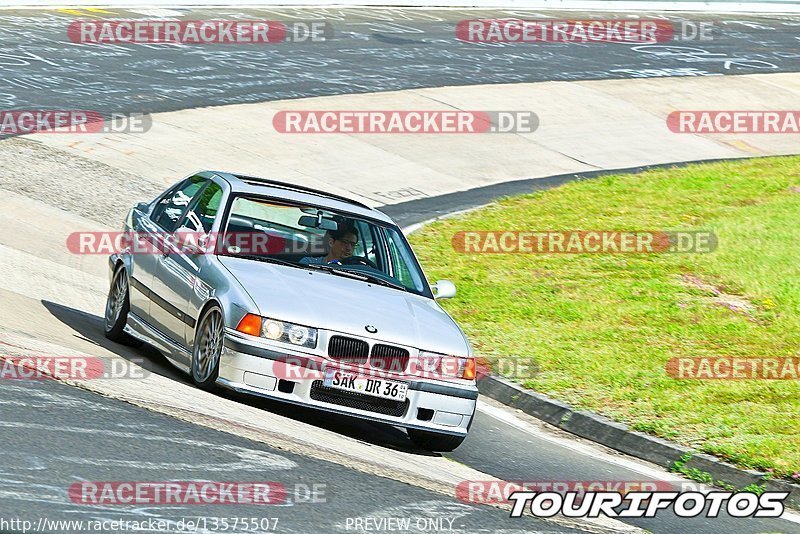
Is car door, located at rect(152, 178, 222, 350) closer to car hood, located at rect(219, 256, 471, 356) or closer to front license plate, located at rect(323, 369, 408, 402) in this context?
car hood, located at rect(219, 256, 471, 356)

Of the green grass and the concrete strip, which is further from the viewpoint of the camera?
the concrete strip

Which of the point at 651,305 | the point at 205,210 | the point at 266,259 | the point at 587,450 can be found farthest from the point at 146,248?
the point at 651,305

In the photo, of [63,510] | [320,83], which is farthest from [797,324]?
[320,83]

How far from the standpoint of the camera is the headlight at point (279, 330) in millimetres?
8297

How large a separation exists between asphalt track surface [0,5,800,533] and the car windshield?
1055 millimetres

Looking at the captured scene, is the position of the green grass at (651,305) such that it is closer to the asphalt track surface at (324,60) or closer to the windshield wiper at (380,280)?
the windshield wiper at (380,280)

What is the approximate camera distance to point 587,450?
980cm

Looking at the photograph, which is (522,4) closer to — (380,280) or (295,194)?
(295,194)

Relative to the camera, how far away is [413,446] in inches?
356

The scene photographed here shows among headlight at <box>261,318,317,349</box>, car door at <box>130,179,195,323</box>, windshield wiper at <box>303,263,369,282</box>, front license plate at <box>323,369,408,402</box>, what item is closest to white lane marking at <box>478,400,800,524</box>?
windshield wiper at <box>303,263,369,282</box>

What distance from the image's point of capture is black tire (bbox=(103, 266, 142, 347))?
10.4 meters

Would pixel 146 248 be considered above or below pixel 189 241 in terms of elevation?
below

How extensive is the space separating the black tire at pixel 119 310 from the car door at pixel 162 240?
0.98 ft

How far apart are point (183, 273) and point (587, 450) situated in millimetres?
3267
